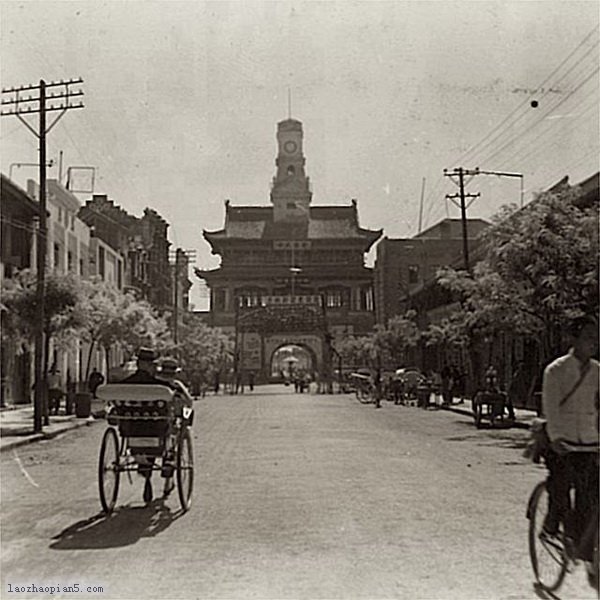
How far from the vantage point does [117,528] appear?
30.9ft

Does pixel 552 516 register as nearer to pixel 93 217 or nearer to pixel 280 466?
pixel 280 466

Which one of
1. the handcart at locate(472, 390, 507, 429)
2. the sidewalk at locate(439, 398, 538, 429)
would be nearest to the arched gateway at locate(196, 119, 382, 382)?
the handcart at locate(472, 390, 507, 429)

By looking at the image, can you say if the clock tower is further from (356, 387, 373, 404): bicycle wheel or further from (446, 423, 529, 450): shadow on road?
(356, 387, 373, 404): bicycle wheel

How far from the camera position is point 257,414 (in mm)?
30266

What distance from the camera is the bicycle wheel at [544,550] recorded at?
6629 millimetres

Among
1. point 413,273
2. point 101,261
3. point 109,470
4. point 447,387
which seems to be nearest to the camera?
point 109,470

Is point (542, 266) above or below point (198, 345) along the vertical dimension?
above

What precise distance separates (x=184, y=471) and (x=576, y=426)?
16.3ft

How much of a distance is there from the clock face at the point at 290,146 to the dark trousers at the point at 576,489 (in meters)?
4.09

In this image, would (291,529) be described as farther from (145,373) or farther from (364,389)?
(364,389)

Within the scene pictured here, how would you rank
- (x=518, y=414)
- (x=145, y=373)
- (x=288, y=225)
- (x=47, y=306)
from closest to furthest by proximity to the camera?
(x=145, y=373) → (x=288, y=225) → (x=47, y=306) → (x=518, y=414)

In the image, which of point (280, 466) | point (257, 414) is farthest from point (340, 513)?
point (257, 414)

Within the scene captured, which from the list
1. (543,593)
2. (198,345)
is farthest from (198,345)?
(543,593)

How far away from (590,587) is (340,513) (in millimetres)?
3720
